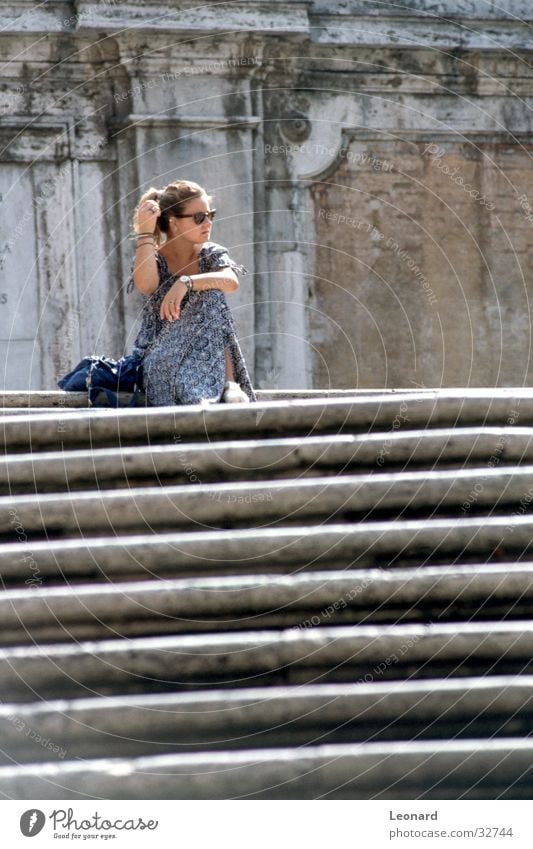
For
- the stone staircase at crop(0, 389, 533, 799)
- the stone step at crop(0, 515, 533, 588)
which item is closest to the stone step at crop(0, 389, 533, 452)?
the stone staircase at crop(0, 389, 533, 799)

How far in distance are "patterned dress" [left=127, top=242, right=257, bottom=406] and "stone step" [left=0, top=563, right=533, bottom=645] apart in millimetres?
1921

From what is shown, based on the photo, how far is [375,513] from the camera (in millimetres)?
4504

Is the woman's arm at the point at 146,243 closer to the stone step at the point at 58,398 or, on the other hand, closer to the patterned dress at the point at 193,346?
the patterned dress at the point at 193,346

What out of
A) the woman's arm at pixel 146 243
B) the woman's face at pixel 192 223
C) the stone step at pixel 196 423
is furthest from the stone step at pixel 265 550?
the woman's face at pixel 192 223

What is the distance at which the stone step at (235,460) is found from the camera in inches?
182

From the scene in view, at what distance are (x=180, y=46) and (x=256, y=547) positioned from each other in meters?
6.17

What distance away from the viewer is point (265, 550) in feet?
14.1

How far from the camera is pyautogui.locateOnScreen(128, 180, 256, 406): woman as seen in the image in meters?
6.07

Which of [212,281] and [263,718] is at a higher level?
[212,281]

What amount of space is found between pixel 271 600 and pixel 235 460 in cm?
60

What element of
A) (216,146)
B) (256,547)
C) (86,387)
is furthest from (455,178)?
(256,547)

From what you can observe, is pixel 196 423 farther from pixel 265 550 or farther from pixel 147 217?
pixel 147 217
